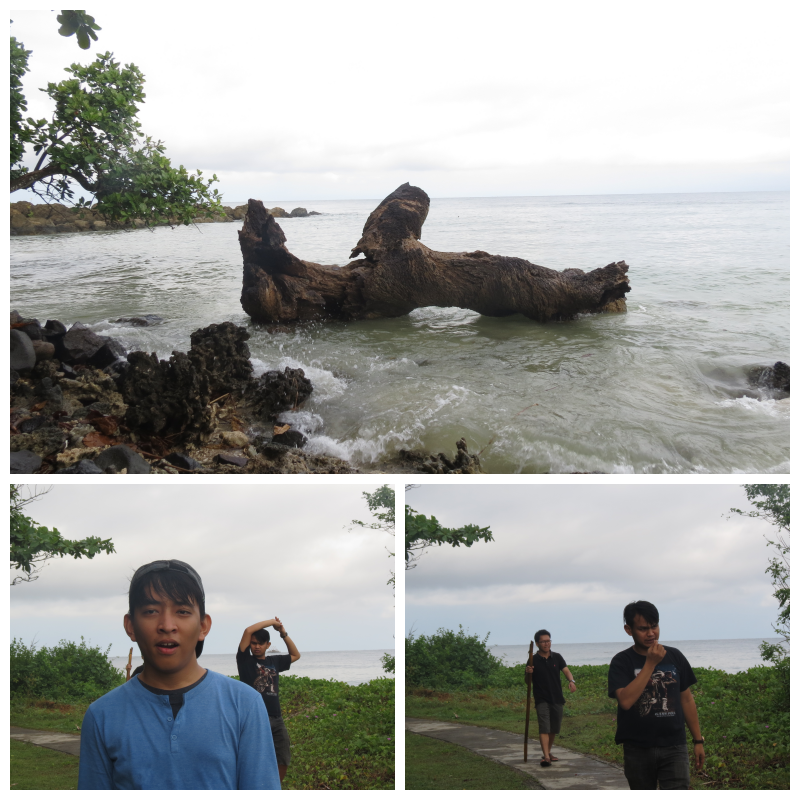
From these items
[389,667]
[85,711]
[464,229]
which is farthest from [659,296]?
[464,229]

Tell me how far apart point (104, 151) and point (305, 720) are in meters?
5.09

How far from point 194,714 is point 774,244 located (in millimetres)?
14827

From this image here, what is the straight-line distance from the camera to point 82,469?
135 inches

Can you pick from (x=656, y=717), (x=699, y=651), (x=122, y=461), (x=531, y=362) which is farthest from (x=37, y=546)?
(x=531, y=362)

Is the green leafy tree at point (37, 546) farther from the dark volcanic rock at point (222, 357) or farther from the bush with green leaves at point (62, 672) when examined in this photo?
the dark volcanic rock at point (222, 357)

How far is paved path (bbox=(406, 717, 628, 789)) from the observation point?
3.12 meters

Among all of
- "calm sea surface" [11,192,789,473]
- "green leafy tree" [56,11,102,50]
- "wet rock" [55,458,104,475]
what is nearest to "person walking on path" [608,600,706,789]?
"calm sea surface" [11,192,789,473]

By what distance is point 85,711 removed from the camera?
3066 millimetres

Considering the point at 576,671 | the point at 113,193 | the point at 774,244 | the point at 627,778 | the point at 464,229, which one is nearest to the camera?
the point at 627,778

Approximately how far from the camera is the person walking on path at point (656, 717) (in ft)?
9.75

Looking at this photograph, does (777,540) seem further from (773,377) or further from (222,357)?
(222,357)

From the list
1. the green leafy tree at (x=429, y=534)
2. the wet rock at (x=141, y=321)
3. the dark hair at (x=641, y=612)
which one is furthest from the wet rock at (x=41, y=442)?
the dark hair at (x=641, y=612)

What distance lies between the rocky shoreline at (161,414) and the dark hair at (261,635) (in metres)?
1.00

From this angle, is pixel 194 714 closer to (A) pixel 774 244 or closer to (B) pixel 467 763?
(B) pixel 467 763
